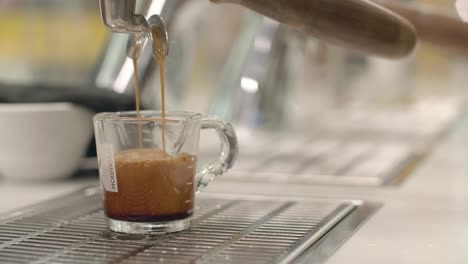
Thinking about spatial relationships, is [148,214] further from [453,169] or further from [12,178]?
[453,169]

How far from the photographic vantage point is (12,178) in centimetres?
93

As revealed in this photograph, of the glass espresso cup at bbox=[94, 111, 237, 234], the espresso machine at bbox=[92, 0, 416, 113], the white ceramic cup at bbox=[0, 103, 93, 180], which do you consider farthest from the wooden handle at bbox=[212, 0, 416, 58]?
the white ceramic cup at bbox=[0, 103, 93, 180]

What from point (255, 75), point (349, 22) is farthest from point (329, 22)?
point (255, 75)

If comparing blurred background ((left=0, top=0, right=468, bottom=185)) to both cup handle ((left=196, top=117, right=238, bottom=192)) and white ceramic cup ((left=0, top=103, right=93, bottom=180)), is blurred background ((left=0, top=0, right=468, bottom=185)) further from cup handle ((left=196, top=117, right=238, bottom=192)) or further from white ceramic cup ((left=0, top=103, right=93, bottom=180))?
cup handle ((left=196, top=117, right=238, bottom=192))

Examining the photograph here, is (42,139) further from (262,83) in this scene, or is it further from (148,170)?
(262,83)

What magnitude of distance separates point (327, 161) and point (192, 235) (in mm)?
519

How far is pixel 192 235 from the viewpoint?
24.1 inches

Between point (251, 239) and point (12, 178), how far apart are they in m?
0.42

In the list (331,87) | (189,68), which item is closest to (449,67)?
(331,87)

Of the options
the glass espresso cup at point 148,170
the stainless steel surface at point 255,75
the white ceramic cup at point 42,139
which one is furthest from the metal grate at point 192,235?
the stainless steel surface at point 255,75

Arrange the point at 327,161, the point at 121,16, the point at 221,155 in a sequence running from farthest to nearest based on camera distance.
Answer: the point at 327,161 < the point at 221,155 < the point at 121,16

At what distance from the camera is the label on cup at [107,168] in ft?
2.02

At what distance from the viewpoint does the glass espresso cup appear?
608 mm

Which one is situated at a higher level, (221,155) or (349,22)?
(349,22)
